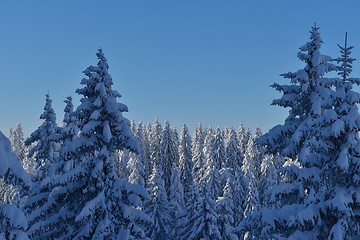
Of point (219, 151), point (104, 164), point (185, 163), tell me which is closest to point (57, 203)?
→ point (104, 164)

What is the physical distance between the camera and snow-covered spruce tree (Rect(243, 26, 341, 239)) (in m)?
12.3

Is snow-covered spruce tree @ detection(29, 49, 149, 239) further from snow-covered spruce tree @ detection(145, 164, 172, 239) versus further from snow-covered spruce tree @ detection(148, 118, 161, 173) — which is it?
snow-covered spruce tree @ detection(148, 118, 161, 173)

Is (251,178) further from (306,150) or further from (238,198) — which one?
(306,150)

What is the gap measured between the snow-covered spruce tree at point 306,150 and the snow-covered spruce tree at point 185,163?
62.5m

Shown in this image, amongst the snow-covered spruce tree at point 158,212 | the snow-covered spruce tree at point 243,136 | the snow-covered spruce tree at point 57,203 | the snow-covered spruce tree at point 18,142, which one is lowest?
the snow-covered spruce tree at point 57,203

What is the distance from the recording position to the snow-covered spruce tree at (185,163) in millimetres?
79750

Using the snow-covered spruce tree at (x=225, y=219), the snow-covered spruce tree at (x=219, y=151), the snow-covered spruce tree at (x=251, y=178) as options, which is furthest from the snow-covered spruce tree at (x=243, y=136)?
the snow-covered spruce tree at (x=225, y=219)

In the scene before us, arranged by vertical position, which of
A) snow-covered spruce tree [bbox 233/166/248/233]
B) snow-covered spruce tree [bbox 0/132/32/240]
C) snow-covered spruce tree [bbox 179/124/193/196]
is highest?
snow-covered spruce tree [bbox 179/124/193/196]

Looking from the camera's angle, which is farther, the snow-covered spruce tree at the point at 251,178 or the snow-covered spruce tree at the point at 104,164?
the snow-covered spruce tree at the point at 251,178

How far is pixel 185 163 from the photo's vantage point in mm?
81250

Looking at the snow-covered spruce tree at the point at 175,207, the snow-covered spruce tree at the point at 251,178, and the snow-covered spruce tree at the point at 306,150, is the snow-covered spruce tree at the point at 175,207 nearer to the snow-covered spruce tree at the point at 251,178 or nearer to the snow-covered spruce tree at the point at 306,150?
the snow-covered spruce tree at the point at 251,178

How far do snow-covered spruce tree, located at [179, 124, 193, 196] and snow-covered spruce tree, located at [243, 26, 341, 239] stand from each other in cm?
6249

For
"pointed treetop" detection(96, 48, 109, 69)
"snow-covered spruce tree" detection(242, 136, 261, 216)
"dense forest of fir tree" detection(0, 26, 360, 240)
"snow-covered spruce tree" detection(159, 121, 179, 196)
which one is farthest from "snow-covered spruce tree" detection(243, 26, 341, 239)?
"snow-covered spruce tree" detection(159, 121, 179, 196)

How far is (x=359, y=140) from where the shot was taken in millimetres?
12219
